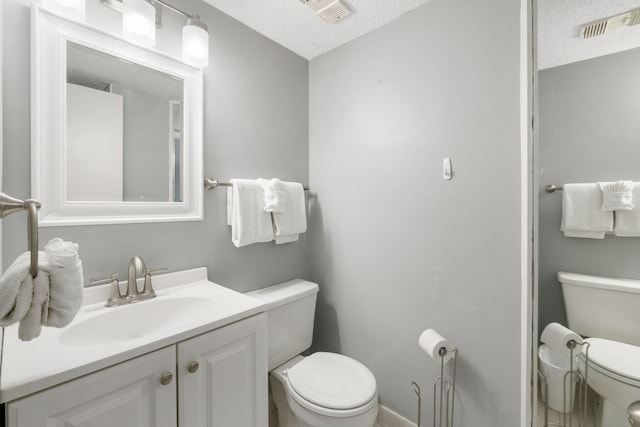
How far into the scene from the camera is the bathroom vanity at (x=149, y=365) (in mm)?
608

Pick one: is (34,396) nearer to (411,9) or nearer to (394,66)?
(394,66)

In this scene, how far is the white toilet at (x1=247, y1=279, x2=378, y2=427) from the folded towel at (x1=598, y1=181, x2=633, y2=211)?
42.1 inches

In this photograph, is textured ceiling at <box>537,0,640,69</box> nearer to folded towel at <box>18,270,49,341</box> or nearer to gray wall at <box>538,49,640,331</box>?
gray wall at <box>538,49,640,331</box>

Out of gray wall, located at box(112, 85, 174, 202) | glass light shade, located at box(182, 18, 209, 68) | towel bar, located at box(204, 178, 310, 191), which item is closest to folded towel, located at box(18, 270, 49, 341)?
gray wall, located at box(112, 85, 174, 202)

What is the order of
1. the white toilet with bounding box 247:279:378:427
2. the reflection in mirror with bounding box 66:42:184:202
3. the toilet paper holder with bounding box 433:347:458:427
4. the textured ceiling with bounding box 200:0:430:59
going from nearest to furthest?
1. the reflection in mirror with bounding box 66:42:184:202
2. the white toilet with bounding box 247:279:378:427
3. the toilet paper holder with bounding box 433:347:458:427
4. the textured ceiling with bounding box 200:0:430:59

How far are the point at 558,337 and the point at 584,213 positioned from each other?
0.40 metres

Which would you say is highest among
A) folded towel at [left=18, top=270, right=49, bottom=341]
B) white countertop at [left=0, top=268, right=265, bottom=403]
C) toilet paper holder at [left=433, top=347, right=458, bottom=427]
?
folded towel at [left=18, top=270, right=49, bottom=341]

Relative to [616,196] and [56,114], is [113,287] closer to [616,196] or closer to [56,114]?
[56,114]

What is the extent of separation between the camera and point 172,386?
0.79 m

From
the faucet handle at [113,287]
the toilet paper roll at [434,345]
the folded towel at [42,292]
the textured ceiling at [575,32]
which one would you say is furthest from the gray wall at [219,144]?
the textured ceiling at [575,32]

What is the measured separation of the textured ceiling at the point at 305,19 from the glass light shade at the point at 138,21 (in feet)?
1.33

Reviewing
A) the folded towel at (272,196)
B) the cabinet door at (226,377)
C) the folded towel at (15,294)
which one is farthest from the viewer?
the folded towel at (272,196)

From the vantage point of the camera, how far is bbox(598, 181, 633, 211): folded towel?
655mm

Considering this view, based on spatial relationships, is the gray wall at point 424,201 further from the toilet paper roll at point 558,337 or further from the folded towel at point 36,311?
the folded towel at point 36,311
